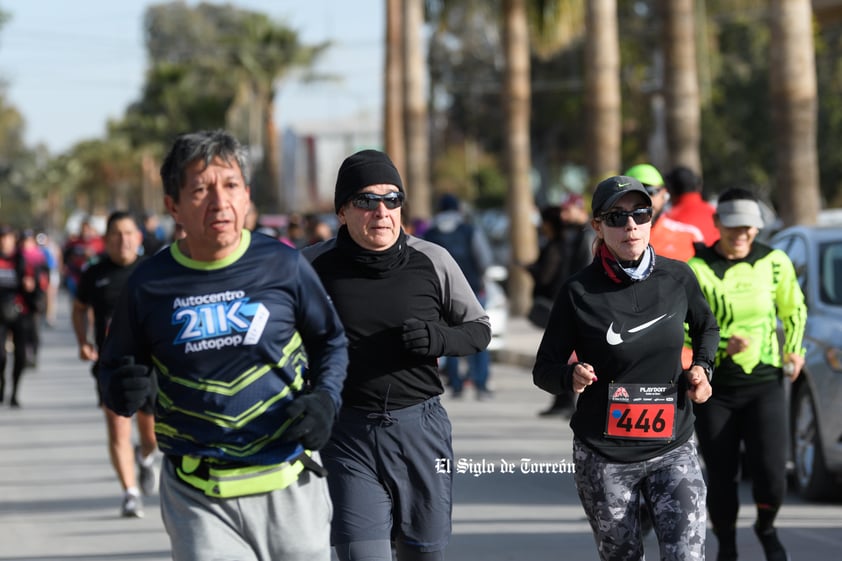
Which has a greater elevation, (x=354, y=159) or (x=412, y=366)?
(x=354, y=159)

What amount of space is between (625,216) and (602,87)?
17.1 m

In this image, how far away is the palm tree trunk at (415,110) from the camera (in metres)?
33.1

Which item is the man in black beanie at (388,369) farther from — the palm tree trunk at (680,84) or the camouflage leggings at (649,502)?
the palm tree trunk at (680,84)

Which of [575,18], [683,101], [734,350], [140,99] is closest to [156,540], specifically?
[734,350]

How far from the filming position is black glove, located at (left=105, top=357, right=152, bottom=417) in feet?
16.0

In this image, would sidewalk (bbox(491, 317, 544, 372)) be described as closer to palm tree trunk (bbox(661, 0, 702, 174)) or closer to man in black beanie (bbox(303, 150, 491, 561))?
palm tree trunk (bbox(661, 0, 702, 174))

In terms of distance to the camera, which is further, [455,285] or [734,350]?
[734,350]

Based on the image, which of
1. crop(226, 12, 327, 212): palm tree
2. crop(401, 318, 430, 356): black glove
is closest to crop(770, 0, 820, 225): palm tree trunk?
crop(401, 318, 430, 356): black glove

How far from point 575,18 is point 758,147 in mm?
21802

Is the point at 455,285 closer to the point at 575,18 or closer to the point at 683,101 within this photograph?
the point at 683,101

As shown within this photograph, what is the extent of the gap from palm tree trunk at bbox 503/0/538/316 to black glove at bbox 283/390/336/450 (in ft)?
80.1

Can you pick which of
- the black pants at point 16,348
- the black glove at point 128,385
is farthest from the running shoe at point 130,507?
the black pants at point 16,348

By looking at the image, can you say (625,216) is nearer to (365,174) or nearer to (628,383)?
(628,383)

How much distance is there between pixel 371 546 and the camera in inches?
227
